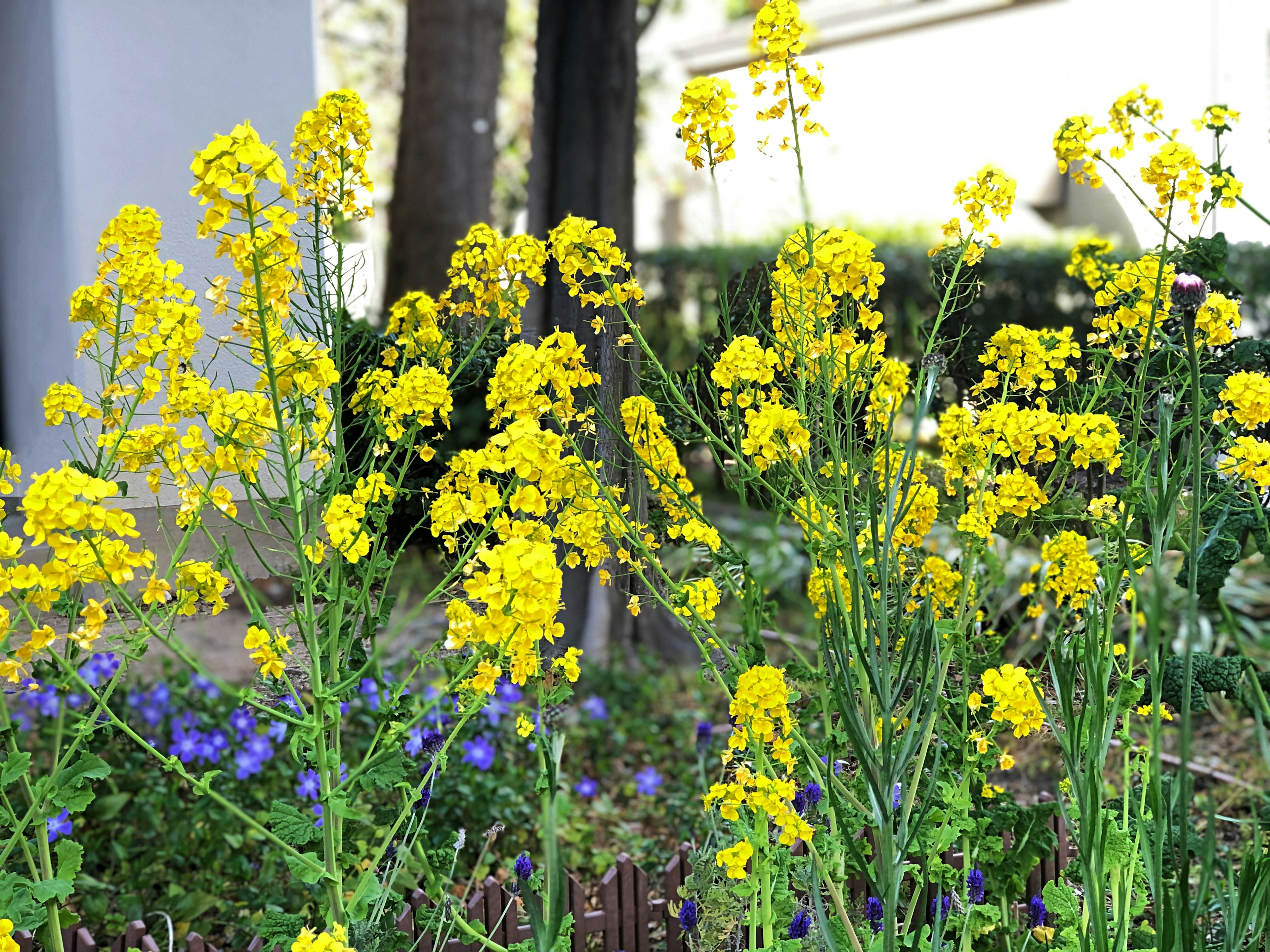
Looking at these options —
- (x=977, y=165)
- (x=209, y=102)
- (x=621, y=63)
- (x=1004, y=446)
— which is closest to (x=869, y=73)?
(x=977, y=165)

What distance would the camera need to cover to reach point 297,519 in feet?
5.11

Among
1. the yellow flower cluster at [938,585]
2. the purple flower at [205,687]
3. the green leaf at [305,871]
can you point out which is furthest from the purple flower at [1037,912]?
the purple flower at [205,687]

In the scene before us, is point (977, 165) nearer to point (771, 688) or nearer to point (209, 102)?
point (209, 102)

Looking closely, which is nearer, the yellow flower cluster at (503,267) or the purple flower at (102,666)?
the yellow flower cluster at (503,267)

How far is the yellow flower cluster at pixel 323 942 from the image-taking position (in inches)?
54.1

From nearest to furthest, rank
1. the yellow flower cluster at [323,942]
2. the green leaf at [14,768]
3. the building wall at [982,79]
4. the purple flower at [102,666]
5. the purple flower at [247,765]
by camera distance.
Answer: the yellow flower cluster at [323,942] < the green leaf at [14,768] < the purple flower at [247,765] < the purple flower at [102,666] < the building wall at [982,79]

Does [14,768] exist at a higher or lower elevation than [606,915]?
higher

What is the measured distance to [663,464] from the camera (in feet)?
6.08

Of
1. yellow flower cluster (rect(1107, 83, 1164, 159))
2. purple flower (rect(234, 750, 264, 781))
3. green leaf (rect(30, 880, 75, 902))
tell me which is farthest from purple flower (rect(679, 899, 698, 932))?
yellow flower cluster (rect(1107, 83, 1164, 159))

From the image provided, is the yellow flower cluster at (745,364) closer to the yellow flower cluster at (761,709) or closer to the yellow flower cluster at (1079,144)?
the yellow flower cluster at (761,709)

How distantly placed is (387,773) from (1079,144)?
162 cm

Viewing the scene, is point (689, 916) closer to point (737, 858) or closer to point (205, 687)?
point (737, 858)

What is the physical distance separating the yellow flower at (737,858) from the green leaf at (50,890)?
0.95 meters

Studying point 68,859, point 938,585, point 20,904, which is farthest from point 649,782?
point 20,904
